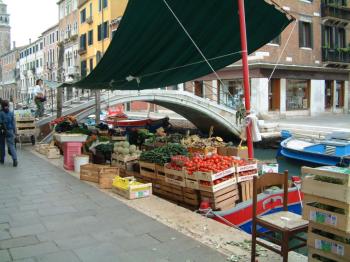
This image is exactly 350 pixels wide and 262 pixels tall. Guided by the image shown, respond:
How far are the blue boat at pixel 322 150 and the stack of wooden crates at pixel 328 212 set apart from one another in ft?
34.9

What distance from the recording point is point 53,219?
5.38 metres

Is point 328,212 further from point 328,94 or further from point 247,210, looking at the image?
point 328,94

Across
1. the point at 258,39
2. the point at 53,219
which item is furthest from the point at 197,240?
the point at 258,39

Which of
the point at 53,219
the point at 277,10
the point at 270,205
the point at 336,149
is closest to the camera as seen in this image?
the point at 53,219

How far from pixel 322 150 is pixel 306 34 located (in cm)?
1500

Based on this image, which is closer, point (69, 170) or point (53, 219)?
point (53, 219)

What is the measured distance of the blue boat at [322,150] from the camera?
14.2 metres

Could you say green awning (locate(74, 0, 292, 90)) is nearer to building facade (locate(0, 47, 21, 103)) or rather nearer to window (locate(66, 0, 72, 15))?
window (locate(66, 0, 72, 15))

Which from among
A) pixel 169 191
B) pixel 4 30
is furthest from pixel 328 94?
pixel 4 30

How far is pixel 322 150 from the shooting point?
14.9m

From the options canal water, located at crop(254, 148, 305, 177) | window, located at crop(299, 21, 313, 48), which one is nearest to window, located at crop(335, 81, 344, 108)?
window, located at crop(299, 21, 313, 48)

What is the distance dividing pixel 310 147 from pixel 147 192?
10254 millimetres

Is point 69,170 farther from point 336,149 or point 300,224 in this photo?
point 336,149

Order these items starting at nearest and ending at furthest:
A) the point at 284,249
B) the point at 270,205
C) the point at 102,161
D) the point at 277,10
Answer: the point at 284,249, the point at 270,205, the point at 277,10, the point at 102,161
